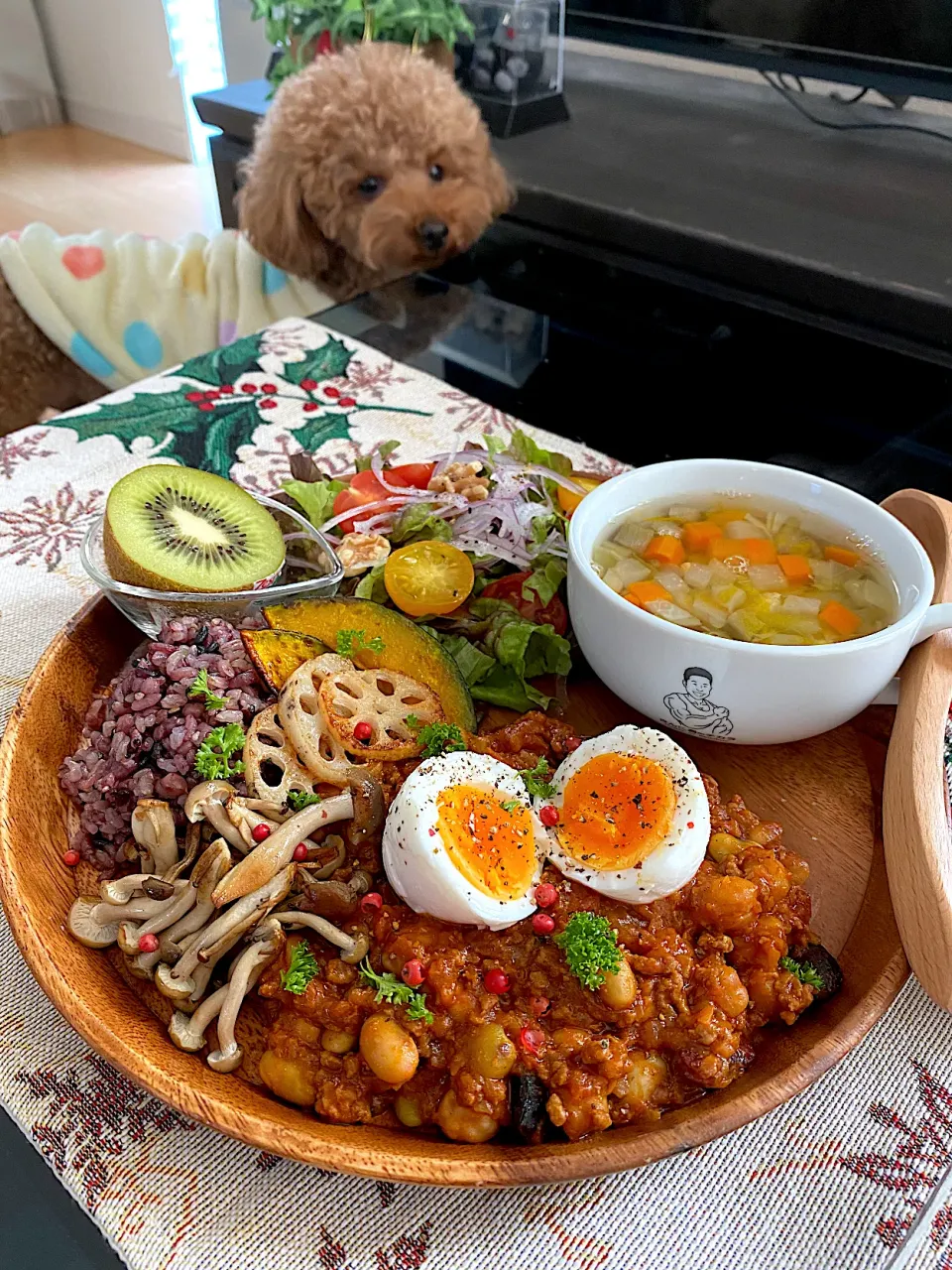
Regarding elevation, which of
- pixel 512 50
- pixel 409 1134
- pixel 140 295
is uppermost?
pixel 512 50

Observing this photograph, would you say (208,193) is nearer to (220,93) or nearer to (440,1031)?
(220,93)

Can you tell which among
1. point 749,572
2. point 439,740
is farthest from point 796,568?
point 439,740

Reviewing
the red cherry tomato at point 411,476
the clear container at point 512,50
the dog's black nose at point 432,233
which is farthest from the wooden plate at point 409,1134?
the clear container at point 512,50

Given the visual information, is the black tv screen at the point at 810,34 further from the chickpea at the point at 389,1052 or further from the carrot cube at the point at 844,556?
the chickpea at the point at 389,1052

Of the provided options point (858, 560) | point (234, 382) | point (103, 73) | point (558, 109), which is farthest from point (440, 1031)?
point (103, 73)

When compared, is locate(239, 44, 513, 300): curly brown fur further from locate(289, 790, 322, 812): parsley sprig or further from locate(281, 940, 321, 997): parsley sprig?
locate(281, 940, 321, 997): parsley sprig

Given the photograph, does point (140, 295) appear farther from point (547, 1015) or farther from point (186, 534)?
point (547, 1015)
